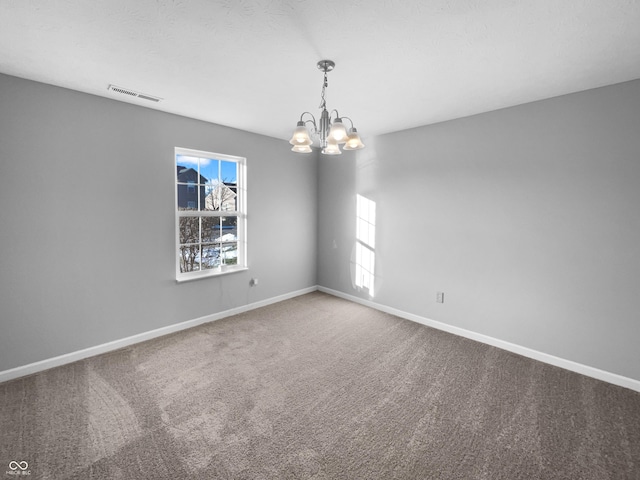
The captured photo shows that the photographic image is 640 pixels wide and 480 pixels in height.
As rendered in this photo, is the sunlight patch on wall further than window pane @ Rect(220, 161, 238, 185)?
Yes

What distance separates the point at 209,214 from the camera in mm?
3822

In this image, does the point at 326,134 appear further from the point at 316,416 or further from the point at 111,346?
the point at 111,346

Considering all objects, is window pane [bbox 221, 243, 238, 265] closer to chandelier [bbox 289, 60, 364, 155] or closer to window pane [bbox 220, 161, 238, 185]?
window pane [bbox 220, 161, 238, 185]

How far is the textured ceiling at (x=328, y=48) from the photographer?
164cm

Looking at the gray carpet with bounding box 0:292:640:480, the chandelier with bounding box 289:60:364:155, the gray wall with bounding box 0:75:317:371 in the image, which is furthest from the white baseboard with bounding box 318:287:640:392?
the chandelier with bounding box 289:60:364:155

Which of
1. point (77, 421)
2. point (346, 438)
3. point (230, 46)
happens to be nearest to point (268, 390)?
point (346, 438)

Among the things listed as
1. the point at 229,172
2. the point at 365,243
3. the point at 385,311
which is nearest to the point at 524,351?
the point at 385,311

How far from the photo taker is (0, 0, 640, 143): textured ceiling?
164cm

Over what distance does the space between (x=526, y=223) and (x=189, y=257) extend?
384 cm

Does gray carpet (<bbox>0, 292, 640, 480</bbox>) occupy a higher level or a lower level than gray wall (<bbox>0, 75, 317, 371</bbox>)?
lower

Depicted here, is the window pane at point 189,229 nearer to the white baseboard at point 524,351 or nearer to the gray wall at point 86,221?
the gray wall at point 86,221

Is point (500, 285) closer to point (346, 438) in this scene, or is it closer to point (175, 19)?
point (346, 438)

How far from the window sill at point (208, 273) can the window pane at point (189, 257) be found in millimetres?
89

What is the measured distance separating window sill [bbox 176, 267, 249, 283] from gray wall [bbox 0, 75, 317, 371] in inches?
4.2
